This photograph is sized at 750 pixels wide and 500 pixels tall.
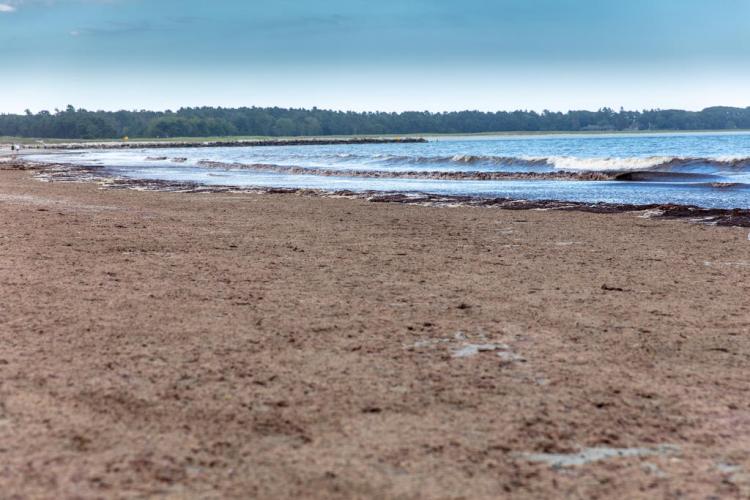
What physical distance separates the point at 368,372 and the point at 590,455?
148 centimetres

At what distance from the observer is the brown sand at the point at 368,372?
3.31 m

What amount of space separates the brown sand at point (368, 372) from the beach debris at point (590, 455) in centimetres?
3

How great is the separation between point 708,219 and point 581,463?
11.1 meters

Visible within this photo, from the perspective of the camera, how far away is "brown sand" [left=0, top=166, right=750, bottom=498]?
3309 millimetres

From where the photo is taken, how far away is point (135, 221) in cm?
1295

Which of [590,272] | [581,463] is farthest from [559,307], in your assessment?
[581,463]

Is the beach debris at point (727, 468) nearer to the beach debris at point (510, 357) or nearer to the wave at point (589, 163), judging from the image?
the beach debris at point (510, 357)

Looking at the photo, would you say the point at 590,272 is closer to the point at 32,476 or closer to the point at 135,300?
the point at 135,300

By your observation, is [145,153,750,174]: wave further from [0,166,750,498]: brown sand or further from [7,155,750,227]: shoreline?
[0,166,750,498]: brown sand

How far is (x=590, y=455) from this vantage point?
3.52m

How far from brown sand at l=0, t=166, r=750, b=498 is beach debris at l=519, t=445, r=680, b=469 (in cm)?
3

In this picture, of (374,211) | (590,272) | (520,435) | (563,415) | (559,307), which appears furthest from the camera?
(374,211)

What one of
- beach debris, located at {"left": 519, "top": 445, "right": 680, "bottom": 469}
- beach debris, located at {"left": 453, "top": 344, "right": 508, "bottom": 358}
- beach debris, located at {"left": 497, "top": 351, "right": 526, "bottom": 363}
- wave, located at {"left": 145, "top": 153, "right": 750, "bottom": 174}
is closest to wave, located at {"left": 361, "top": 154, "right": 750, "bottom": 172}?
wave, located at {"left": 145, "top": 153, "right": 750, "bottom": 174}

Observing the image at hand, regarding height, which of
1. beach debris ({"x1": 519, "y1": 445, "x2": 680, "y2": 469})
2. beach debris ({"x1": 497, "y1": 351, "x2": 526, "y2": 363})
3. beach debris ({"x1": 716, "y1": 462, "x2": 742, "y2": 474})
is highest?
beach debris ({"x1": 497, "y1": 351, "x2": 526, "y2": 363})
